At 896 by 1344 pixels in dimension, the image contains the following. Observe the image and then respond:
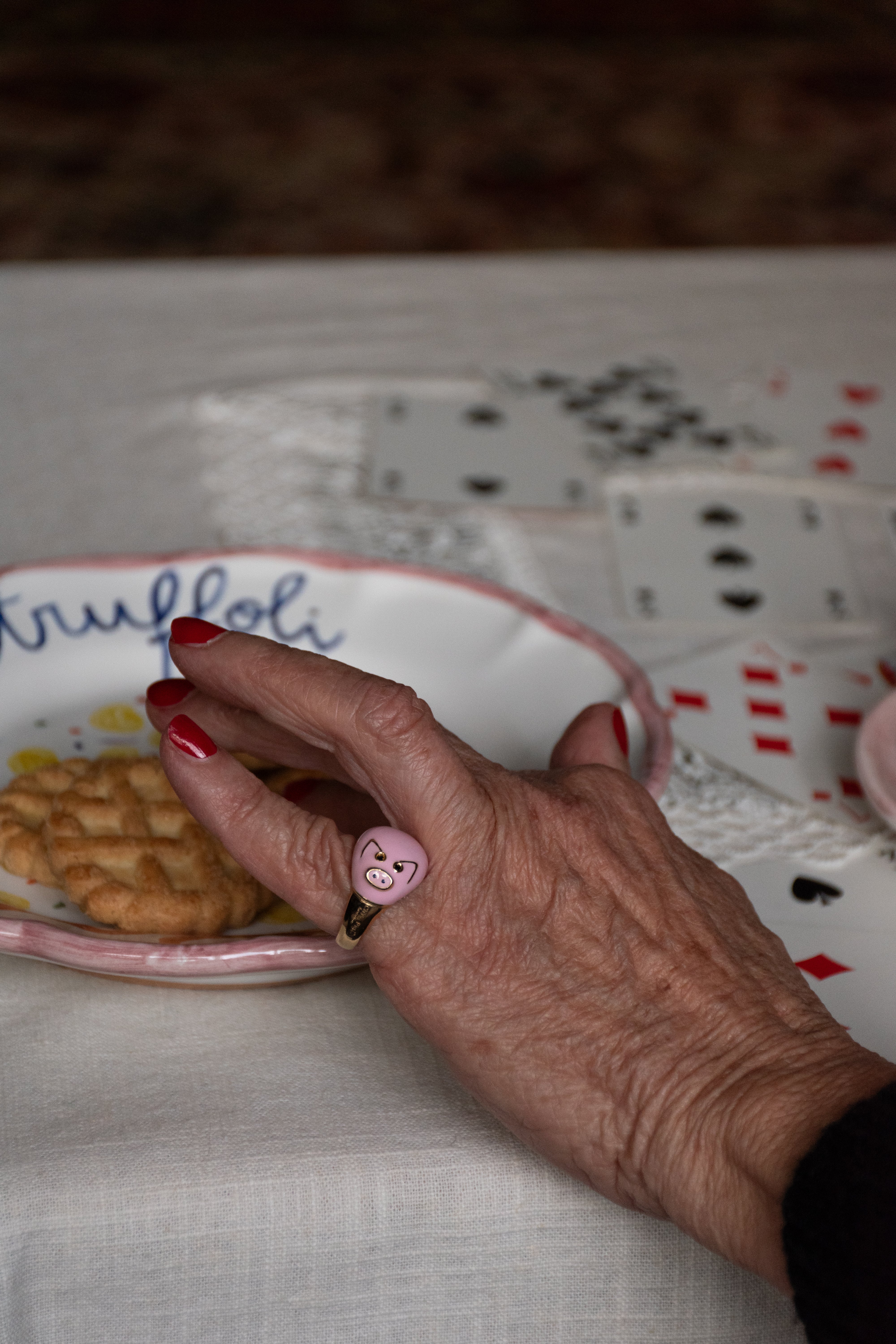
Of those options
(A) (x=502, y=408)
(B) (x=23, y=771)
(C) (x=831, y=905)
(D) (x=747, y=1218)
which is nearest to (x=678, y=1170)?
(D) (x=747, y=1218)

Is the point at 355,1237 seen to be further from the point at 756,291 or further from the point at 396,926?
the point at 756,291

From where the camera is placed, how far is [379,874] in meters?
0.60

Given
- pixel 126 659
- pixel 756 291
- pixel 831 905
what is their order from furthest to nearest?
pixel 756 291 → pixel 126 659 → pixel 831 905

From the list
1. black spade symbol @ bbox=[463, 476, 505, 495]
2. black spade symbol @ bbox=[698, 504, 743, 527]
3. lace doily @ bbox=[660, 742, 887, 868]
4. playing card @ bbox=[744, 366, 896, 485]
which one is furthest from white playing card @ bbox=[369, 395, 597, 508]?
Result: lace doily @ bbox=[660, 742, 887, 868]

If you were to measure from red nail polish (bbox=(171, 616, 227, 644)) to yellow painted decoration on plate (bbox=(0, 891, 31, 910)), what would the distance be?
18 centimetres

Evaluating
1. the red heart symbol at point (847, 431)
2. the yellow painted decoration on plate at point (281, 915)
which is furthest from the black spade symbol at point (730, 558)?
the yellow painted decoration on plate at point (281, 915)

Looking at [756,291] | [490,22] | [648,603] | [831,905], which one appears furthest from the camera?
[490,22]

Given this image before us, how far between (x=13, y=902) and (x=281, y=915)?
0.15 m

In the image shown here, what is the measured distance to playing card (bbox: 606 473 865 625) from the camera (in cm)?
107

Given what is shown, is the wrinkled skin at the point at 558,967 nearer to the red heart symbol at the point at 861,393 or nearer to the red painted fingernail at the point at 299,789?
the red painted fingernail at the point at 299,789

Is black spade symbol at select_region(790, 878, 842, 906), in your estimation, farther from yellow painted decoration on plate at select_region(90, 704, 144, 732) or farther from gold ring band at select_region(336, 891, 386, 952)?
yellow painted decoration on plate at select_region(90, 704, 144, 732)

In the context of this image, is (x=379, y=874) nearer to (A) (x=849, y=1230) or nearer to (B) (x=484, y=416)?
Answer: (A) (x=849, y=1230)

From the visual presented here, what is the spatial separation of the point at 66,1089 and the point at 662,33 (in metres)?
5.32

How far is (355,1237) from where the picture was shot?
2.02 ft
